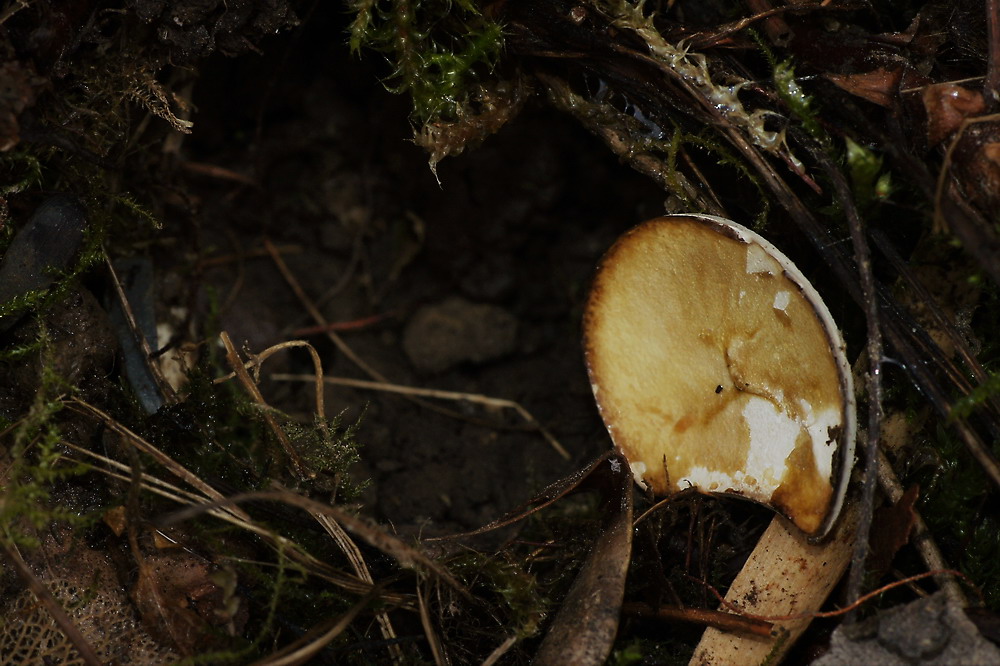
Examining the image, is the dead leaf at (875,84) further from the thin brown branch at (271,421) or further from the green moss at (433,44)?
the thin brown branch at (271,421)

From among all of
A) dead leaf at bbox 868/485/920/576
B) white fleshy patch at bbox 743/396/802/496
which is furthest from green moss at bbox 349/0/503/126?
dead leaf at bbox 868/485/920/576

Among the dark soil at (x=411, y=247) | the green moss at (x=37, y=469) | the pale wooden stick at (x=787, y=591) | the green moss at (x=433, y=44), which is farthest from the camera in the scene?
the dark soil at (x=411, y=247)

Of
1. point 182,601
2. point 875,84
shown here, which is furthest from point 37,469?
point 875,84

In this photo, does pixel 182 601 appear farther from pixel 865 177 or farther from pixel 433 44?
pixel 865 177

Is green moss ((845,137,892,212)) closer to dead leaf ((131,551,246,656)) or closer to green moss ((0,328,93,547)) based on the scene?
dead leaf ((131,551,246,656))

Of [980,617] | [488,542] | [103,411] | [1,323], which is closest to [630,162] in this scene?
[488,542]

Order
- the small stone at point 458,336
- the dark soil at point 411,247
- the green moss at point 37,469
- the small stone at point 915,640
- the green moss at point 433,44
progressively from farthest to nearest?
the small stone at point 458,336
the dark soil at point 411,247
the green moss at point 433,44
the green moss at point 37,469
the small stone at point 915,640

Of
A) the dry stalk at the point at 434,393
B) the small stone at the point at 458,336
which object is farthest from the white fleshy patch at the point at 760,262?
the small stone at the point at 458,336

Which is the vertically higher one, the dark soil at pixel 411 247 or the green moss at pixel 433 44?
the green moss at pixel 433 44
